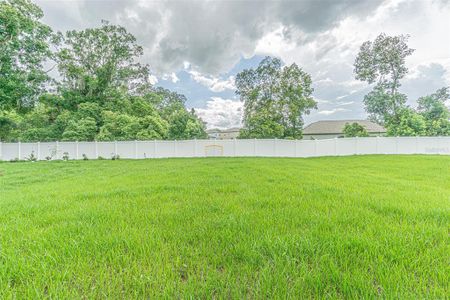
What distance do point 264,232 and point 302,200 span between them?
4.25 feet

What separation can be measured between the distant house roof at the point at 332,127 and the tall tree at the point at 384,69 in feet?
25.6

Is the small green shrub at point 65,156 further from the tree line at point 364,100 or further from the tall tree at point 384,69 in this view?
the tall tree at point 384,69

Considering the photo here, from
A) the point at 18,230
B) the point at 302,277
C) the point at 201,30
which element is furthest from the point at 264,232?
the point at 201,30

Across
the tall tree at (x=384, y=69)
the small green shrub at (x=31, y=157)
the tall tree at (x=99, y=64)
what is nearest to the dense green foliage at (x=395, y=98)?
the tall tree at (x=384, y=69)

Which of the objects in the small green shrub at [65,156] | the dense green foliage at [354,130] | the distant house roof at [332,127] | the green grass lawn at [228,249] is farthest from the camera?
→ the distant house roof at [332,127]

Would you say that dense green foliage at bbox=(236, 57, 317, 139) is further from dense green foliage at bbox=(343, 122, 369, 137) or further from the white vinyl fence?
dense green foliage at bbox=(343, 122, 369, 137)

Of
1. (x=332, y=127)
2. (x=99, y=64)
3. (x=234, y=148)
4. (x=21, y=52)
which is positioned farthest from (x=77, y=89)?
(x=332, y=127)

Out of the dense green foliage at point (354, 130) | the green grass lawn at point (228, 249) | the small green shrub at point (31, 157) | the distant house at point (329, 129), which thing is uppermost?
the distant house at point (329, 129)

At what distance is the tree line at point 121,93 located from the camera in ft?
43.0

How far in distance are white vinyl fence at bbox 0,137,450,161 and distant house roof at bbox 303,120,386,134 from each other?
43.5 feet

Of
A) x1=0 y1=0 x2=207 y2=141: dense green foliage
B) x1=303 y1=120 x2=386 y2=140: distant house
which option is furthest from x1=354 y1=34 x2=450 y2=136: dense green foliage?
x1=0 y1=0 x2=207 y2=141: dense green foliage

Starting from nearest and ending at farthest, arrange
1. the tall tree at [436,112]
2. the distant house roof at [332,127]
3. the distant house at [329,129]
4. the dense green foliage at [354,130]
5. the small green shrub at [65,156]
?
the small green shrub at [65,156]
the tall tree at [436,112]
the dense green foliage at [354,130]
the distant house at [329,129]
the distant house roof at [332,127]

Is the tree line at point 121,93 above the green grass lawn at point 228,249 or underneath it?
above

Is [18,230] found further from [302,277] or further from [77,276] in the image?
[302,277]
